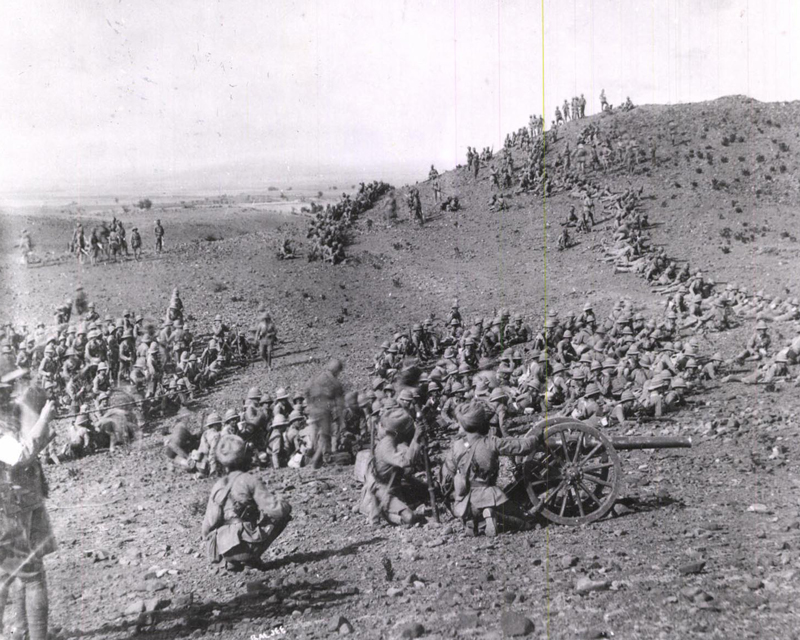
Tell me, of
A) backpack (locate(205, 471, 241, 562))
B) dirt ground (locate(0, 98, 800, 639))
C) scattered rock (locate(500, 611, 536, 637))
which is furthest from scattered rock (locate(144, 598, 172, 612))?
scattered rock (locate(500, 611, 536, 637))

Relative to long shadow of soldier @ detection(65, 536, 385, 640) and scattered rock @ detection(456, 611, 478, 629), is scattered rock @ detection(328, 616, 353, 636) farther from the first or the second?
scattered rock @ detection(456, 611, 478, 629)

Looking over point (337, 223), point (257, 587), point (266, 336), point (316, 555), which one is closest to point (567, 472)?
point (316, 555)

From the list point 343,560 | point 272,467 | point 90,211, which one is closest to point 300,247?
point 272,467

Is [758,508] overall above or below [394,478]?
below

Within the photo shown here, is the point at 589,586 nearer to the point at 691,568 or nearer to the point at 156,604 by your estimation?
Result: the point at 691,568

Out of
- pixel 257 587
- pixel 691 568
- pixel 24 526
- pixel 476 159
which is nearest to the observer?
pixel 24 526

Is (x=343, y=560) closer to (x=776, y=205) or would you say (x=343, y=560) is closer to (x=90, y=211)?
(x=776, y=205)

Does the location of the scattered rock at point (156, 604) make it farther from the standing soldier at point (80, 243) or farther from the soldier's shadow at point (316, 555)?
the standing soldier at point (80, 243)
